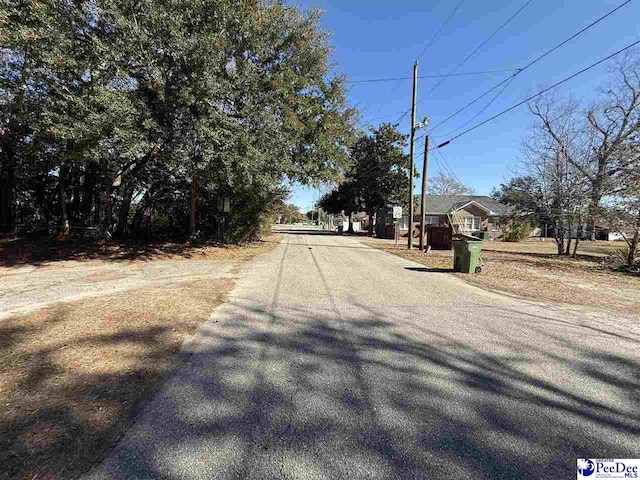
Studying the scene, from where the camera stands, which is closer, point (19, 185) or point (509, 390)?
point (509, 390)

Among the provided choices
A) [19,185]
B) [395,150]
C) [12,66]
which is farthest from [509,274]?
[395,150]

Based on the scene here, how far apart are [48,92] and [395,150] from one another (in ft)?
103

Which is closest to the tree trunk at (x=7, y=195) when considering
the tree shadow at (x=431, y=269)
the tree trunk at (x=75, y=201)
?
the tree trunk at (x=75, y=201)

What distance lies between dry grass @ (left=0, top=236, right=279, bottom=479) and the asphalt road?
238mm

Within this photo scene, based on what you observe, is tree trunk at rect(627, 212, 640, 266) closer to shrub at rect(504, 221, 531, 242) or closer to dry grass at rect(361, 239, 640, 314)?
dry grass at rect(361, 239, 640, 314)

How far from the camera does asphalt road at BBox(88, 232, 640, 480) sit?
205 cm

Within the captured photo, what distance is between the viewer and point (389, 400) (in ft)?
9.08

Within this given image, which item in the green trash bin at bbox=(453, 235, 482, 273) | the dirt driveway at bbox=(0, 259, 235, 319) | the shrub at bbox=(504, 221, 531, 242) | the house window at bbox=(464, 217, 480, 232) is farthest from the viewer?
the house window at bbox=(464, 217, 480, 232)

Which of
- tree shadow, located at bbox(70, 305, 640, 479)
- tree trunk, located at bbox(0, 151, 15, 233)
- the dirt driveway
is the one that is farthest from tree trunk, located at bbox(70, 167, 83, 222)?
tree shadow, located at bbox(70, 305, 640, 479)

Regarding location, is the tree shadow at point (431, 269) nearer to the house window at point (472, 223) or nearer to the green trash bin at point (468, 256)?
the green trash bin at point (468, 256)

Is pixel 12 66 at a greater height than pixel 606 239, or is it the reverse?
pixel 12 66

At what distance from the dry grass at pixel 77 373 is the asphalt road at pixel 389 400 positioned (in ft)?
0.78

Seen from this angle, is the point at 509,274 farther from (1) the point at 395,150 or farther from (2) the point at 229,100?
(1) the point at 395,150

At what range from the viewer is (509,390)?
2961 millimetres
